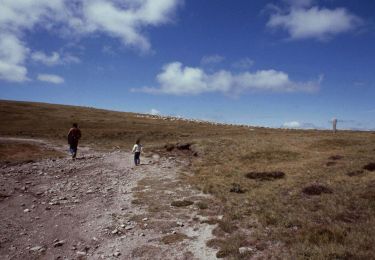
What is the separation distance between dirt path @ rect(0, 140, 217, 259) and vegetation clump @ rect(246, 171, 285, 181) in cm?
500

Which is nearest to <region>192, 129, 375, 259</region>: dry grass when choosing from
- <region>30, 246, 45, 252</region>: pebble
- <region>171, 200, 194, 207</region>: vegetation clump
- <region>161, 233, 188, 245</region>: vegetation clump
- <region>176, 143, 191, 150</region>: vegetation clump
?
<region>161, 233, 188, 245</region>: vegetation clump

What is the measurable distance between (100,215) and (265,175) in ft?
40.3

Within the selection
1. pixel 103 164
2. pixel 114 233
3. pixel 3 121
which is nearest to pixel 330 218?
pixel 114 233

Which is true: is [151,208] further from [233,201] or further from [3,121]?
[3,121]

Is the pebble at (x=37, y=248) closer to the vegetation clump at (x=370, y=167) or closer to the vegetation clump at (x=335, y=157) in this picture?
the vegetation clump at (x=370, y=167)

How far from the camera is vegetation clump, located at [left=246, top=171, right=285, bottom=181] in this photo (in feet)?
81.7

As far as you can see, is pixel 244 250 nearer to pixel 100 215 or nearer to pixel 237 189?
pixel 100 215

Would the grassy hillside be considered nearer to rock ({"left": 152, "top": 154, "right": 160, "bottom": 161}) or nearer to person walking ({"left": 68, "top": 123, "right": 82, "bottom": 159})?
rock ({"left": 152, "top": 154, "right": 160, "bottom": 161})

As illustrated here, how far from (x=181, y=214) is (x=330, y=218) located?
659cm

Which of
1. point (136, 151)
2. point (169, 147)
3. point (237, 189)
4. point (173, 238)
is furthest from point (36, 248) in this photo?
point (169, 147)

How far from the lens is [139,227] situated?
15883 mm

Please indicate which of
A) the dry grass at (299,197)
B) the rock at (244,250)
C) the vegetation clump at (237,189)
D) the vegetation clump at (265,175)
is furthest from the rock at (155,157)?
the rock at (244,250)

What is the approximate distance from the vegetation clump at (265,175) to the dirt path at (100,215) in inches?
197

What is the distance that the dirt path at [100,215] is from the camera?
13766mm
